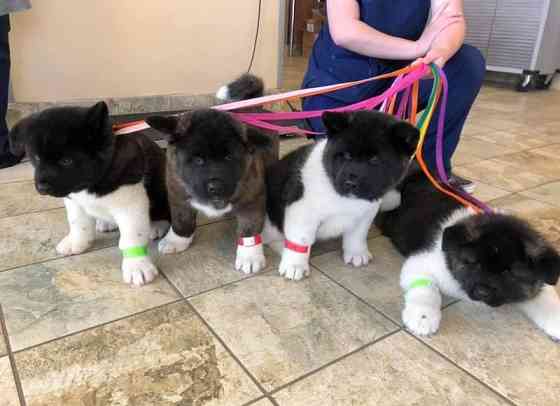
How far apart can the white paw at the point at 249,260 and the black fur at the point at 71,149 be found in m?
0.55

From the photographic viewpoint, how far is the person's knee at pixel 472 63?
2568 mm

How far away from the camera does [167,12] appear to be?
420cm

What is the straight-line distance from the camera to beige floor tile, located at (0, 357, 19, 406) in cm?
121

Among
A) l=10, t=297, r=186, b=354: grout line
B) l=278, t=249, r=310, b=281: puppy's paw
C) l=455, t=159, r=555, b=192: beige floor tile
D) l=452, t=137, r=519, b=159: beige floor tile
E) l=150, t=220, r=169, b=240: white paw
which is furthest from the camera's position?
l=452, t=137, r=519, b=159: beige floor tile

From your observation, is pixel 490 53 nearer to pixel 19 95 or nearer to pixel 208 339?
pixel 19 95

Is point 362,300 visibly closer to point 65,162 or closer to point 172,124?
point 172,124

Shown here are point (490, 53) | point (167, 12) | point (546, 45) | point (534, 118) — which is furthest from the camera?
point (490, 53)

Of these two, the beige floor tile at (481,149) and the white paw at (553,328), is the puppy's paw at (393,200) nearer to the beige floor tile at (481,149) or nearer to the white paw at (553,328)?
the white paw at (553,328)

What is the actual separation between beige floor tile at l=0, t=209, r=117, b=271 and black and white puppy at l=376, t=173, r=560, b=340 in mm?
1336

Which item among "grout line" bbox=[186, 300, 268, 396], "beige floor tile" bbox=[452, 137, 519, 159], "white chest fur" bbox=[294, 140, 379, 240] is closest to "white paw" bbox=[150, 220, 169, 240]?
"grout line" bbox=[186, 300, 268, 396]

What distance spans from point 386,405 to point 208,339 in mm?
575

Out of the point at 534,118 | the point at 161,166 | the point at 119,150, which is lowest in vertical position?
the point at 534,118

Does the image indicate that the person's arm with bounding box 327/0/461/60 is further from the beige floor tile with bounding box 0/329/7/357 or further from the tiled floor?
the beige floor tile with bounding box 0/329/7/357

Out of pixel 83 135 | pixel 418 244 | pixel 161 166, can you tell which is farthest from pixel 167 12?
pixel 418 244
